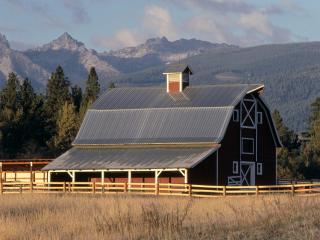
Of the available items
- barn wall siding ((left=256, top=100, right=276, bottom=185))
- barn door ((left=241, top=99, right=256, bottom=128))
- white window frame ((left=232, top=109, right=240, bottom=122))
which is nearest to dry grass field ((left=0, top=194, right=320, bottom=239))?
white window frame ((left=232, top=109, right=240, bottom=122))

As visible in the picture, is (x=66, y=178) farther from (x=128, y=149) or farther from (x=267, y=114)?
(x=267, y=114)

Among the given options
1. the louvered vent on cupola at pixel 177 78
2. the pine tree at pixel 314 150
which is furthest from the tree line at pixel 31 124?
the pine tree at pixel 314 150

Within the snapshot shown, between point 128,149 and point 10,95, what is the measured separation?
28227 millimetres

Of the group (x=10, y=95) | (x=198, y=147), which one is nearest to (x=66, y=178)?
(x=198, y=147)

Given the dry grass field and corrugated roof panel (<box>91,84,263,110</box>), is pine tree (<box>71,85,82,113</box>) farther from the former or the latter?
the dry grass field

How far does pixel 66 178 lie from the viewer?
2346 inches

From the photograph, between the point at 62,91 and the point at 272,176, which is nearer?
the point at 272,176

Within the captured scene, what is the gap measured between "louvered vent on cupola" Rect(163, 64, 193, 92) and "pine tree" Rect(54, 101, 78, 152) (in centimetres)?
1826

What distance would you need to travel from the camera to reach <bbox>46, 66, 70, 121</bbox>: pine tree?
3625 inches

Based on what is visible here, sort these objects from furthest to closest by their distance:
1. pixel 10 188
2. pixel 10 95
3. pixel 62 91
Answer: pixel 62 91
pixel 10 95
pixel 10 188

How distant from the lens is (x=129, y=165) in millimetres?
55781

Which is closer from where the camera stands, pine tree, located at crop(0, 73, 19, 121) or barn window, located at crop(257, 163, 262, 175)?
barn window, located at crop(257, 163, 262, 175)

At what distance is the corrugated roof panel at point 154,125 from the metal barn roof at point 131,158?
0.78 metres

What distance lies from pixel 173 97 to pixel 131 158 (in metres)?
6.81
